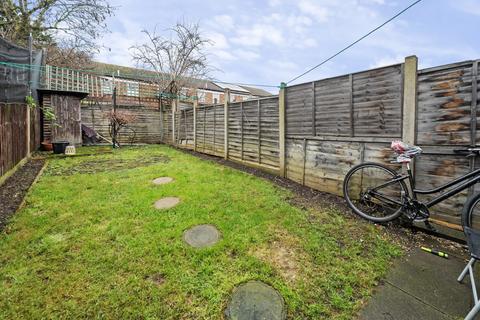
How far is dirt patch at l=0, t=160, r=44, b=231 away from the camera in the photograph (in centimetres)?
297

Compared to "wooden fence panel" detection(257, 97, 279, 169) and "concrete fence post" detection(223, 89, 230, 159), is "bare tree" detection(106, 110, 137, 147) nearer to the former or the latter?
"concrete fence post" detection(223, 89, 230, 159)

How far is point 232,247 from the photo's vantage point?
7.47 feet

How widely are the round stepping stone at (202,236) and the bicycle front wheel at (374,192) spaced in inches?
79.3

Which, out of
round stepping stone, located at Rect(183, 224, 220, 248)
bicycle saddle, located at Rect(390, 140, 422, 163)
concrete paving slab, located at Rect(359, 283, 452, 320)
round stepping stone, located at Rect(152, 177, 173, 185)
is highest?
bicycle saddle, located at Rect(390, 140, 422, 163)

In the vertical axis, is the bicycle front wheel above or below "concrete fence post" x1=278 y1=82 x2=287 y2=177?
below

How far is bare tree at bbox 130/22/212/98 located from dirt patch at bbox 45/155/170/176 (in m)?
9.57

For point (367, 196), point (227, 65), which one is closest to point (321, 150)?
point (367, 196)

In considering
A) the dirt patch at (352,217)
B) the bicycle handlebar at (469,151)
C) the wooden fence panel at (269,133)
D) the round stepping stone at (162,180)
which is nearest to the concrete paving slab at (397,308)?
the dirt patch at (352,217)

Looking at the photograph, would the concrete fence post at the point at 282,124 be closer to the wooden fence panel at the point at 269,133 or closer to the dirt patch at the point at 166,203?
the wooden fence panel at the point at 269,133

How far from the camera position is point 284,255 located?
2.21 m

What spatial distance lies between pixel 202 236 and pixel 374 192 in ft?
7.84

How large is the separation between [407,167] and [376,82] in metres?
1.25

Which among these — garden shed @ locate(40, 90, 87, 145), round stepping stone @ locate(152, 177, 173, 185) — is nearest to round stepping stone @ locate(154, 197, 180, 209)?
round stepping stone @ locate(152, 177, 173, 185)

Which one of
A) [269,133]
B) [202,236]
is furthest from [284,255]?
[269,133]
